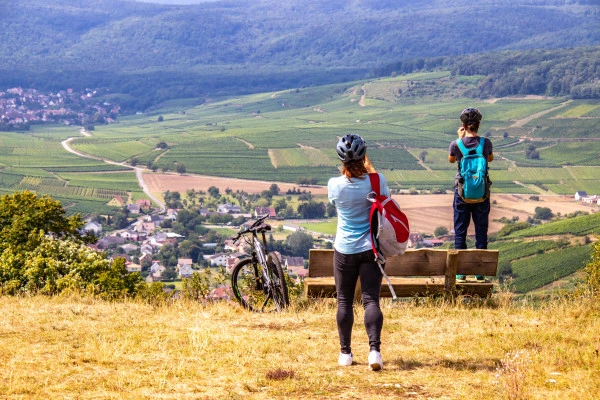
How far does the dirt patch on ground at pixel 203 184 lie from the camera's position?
343ft

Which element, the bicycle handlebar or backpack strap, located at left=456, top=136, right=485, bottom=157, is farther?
the bicycle handlebar

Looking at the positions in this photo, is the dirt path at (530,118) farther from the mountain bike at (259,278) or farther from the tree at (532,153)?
the mountain bike at (259,278)

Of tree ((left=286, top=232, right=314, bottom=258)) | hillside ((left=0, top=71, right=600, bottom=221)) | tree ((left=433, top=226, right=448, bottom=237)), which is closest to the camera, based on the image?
tree ((left=286, top=232, right=314, bottom=258))

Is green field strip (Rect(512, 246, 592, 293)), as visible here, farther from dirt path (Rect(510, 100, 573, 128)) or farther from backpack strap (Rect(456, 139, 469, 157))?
dirt path (Rect(510, 100, 573, 128))

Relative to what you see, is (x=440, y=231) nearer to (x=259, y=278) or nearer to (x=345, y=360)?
(x=259, y=278)

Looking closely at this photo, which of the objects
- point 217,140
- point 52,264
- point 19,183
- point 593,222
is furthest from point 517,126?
point 52,264

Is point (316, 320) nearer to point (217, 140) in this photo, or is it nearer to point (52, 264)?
point (52, 264)

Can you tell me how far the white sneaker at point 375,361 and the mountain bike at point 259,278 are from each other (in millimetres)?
2844

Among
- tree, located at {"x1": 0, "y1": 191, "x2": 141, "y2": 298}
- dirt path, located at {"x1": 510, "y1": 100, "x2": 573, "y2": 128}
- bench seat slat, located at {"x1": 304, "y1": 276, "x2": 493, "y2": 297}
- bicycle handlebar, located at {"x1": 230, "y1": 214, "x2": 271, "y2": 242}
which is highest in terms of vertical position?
dirt path, located at {"x1": 510, "y1": 100, "x2": 573, "y2": 128}

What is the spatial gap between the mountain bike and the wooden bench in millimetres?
335

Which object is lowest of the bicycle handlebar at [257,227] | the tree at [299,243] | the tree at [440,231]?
the tree at [299,243]

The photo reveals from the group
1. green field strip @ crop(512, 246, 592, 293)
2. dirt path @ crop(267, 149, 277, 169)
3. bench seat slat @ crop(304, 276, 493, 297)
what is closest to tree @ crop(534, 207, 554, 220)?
green field strip @ crop(512, 246, 592, 293)

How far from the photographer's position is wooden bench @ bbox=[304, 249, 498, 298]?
9125mm

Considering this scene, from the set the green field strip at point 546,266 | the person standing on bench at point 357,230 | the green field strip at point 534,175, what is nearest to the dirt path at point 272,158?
the green field strip at point 534,175
